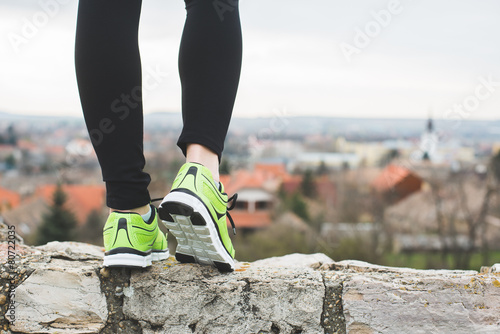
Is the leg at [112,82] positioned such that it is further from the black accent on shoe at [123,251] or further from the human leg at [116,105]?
the black accent on shoe at [123,251]

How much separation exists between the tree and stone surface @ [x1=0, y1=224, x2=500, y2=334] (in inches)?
891

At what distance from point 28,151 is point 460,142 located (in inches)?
984

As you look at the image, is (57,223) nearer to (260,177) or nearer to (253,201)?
(253,201)

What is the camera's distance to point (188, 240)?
105 centimetres

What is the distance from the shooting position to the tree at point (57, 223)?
2253cm

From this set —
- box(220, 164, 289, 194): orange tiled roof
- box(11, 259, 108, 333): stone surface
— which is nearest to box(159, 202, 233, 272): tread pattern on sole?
box(11, 259, 108, 333): stone surface

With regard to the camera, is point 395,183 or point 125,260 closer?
point 125,260

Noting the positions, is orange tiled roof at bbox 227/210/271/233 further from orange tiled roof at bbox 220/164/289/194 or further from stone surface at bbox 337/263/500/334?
stone surface at bbox 337/263/500/334

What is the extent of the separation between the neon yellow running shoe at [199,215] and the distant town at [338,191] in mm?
15376

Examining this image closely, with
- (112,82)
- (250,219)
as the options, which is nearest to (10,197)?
(250,219)

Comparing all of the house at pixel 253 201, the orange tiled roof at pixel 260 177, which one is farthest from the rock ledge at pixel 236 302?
the house at pixel 253 201

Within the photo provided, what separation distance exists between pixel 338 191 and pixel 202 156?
3235 cm

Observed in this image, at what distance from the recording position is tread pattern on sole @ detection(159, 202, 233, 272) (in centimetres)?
96

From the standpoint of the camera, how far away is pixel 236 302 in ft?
3.48
